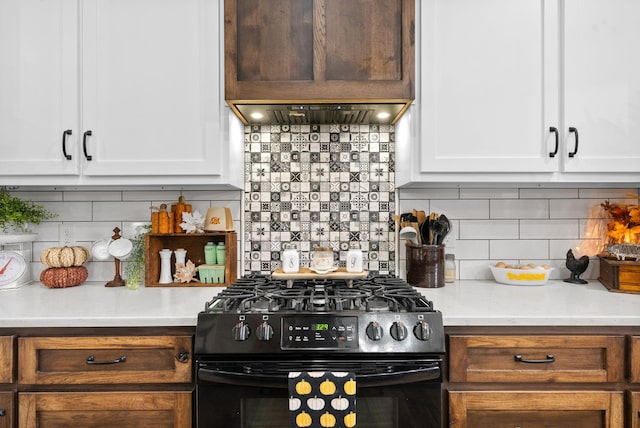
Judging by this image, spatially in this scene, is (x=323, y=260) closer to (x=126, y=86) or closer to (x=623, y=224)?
(x=126, y=86)

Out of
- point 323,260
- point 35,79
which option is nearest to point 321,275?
point 323,260

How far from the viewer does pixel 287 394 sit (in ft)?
4.18

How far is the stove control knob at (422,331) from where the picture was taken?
4.22 ft

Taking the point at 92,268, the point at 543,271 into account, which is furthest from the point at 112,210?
the point at 543,271

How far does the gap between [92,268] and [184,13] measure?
1295 millimetres

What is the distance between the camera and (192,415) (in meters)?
1.33

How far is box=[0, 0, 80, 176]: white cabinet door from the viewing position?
5.45ft

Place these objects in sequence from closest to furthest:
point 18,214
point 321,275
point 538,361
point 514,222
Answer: point 538,361
point 321,275
point 18,214
point 514,222

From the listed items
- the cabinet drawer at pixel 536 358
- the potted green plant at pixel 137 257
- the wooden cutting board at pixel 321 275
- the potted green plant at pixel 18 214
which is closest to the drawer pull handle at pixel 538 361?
the cabinet drawer at pixel 536 358

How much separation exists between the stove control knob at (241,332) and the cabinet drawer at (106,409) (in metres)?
0.27

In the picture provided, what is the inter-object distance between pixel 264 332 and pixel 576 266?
1.53 meters

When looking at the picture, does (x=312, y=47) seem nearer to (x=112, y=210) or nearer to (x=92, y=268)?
(x=112, y=210)

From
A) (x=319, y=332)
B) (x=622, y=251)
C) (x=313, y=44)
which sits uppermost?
(x=313, y=44)

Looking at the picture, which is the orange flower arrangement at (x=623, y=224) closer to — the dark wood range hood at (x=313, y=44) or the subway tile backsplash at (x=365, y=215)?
the subway tile backsplash at (x=365, y=215)
